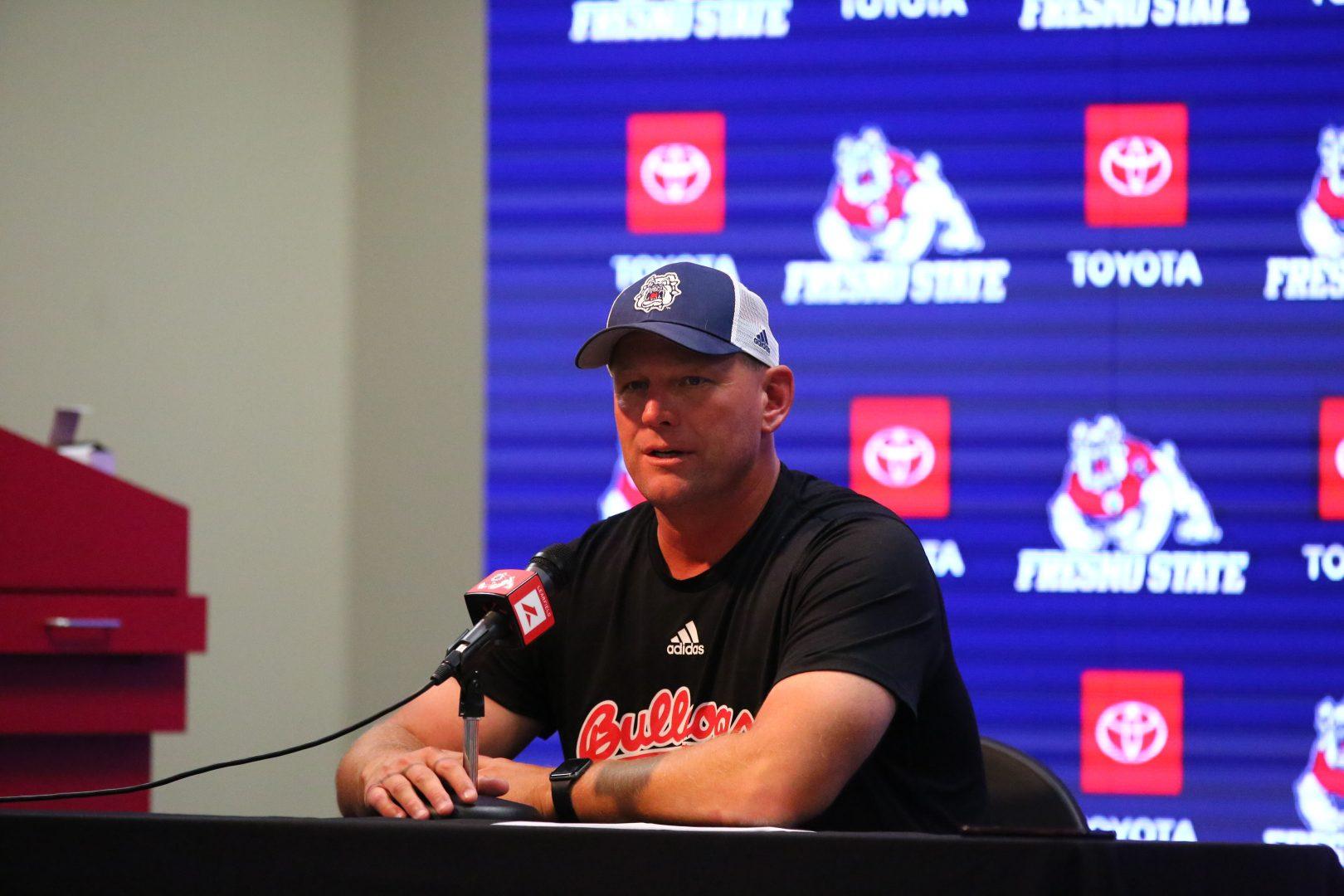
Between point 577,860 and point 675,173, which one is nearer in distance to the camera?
point 577,860

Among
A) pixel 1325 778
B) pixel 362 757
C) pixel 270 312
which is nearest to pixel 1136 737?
pixel 1325 778

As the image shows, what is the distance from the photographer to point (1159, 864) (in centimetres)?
107

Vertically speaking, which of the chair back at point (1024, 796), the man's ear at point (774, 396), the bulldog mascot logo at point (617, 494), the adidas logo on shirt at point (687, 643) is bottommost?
the chair back at point (1024, 796)

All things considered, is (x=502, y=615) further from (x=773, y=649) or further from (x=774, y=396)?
(x=774, y=396)

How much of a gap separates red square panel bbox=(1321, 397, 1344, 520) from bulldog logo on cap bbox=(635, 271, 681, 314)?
7.38ft

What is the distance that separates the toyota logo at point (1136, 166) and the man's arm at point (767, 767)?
231 cm

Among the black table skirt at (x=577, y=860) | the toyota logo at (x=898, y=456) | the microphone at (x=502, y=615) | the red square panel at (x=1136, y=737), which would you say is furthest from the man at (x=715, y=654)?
the red square panel at (x=1136, y=737)

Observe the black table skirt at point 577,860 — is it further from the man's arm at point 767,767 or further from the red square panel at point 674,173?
the red square panel at point 674,173

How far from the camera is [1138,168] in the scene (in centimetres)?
356

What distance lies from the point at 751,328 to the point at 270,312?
227 cm

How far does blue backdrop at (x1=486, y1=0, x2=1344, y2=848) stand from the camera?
348 cm

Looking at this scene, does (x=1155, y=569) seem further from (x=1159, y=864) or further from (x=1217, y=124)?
(x=1159, y=864)

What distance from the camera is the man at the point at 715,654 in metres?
1.64

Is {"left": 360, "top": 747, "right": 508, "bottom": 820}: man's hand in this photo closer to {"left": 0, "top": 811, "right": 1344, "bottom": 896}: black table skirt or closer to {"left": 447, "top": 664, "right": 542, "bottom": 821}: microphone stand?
{"left": 447, "top": 664, "right": 542, "bottom": 821}: microphone stand
